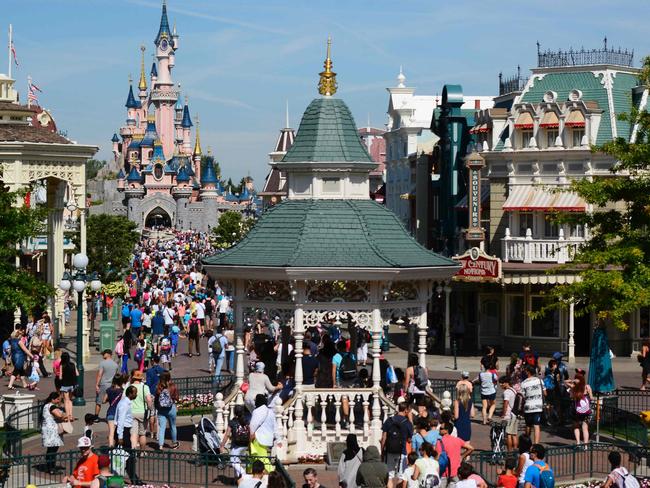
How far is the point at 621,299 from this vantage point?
2388cm

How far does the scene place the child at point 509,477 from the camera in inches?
624

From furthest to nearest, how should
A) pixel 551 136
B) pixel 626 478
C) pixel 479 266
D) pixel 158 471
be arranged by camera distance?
pixel 551 136 < pixel 479 266 < pixel 158 471 < pixel 626 478

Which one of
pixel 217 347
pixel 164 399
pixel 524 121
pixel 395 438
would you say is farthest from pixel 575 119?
pixel 395 438

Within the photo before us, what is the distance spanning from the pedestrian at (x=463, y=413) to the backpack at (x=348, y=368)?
3860 millimetres

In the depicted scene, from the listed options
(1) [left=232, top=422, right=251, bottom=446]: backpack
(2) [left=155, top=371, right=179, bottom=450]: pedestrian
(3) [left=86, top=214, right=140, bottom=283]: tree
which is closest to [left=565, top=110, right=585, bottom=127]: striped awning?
(3) [left=86, top=214, right=140, bottom=283]: tree

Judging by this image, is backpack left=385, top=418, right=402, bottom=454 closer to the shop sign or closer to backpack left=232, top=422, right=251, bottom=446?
backpack left=232, top=422, right=251, bottom=446

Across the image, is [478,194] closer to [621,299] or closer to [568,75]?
[568,75]

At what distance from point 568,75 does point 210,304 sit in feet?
48.7

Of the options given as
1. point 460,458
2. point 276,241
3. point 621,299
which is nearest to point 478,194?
point 621,299

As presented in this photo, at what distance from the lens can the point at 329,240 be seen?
21.3 meters

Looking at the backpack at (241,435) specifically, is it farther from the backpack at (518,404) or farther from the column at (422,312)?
the backpack at (518,404)

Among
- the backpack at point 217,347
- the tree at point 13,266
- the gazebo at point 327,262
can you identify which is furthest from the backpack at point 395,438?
the backpack at point 217,347

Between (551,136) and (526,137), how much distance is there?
84 centimetres

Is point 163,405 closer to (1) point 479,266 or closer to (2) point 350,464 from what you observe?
(2) point 350,464
